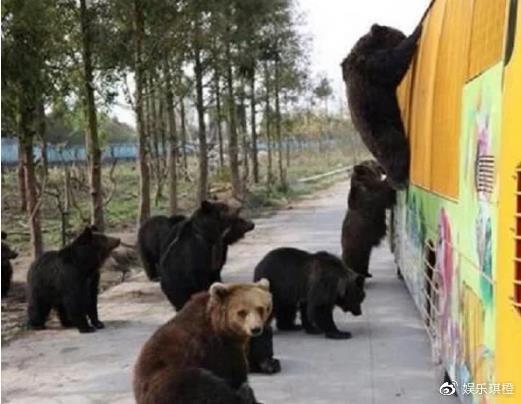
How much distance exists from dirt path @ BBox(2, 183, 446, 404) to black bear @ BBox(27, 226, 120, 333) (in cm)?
20

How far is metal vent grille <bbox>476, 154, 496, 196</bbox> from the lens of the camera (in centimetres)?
330

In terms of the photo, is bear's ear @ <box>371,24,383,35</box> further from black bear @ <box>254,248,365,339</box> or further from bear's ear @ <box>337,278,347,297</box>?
bear's ear @ <box>337,278,347,297</box>

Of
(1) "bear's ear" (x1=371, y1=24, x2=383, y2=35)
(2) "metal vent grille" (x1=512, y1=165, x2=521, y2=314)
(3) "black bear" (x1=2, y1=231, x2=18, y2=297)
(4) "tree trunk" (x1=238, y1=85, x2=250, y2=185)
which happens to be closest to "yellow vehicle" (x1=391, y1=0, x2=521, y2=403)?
(2) "metal vent grille" (x1=512, y1=165, x2=521, y2=314)

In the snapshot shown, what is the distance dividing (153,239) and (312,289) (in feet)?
12.1

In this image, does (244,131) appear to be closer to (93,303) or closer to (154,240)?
(154,240)

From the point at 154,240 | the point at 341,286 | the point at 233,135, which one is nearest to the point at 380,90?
the point at 341,286

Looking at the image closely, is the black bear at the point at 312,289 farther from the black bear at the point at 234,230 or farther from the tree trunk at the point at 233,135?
the tree trunk at the point at 233,135

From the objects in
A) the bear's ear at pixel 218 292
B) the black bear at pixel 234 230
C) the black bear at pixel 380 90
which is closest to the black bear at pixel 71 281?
the black bear at pixel 234 230

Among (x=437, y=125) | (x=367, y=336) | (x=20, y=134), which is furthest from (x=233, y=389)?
(x=20, y=134)

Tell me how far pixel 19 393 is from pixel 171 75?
35.6ft

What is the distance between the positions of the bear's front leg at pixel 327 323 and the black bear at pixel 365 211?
2302 millimetres

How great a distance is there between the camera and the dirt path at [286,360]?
6164 millimetres

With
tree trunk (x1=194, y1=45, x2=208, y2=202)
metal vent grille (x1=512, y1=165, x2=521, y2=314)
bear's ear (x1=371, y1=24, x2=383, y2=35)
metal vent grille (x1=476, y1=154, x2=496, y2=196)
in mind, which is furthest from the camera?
tree trunk (x1=194, y1=45, x2=208, y2=202)

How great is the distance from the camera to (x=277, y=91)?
27.5 metres
